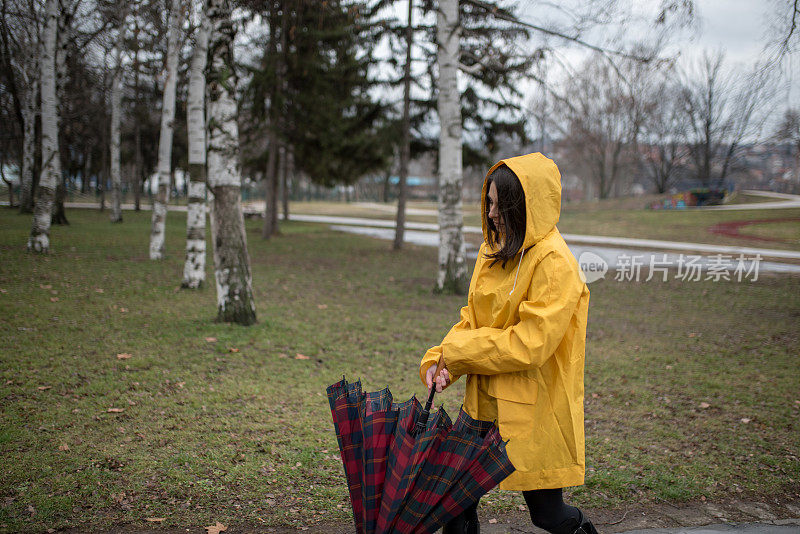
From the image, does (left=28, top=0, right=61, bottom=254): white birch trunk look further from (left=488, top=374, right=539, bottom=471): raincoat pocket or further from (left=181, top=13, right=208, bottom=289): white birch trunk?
(left=488, top=374, right=539, bottom=471): raincoat pocket

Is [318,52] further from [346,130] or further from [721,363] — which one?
[721,363]

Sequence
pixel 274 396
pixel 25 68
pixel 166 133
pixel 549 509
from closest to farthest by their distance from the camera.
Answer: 1. pixel 549 509
2. pixel 274 396
3. pixel 166 133
4. pixel 25 68

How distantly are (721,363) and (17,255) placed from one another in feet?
44.7

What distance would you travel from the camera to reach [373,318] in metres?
8.51

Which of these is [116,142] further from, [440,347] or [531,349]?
[531,349]

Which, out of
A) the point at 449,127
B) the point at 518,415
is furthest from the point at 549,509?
the point at 449,127

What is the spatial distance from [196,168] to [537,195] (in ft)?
25.4

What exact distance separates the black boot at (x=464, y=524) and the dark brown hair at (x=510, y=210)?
1072mm

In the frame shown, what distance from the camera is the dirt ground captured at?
307 centimetres

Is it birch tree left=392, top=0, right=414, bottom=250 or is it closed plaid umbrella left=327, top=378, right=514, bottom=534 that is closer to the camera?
closed plaid umbrella left=327, top=378, right=514, bottom=534

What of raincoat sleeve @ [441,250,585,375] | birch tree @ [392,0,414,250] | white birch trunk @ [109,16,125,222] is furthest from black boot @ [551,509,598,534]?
white birch trunk @ [109,16,125,222]

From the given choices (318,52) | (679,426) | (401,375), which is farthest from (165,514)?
(318,52)

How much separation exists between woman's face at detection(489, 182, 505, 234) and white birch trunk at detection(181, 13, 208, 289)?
7.45m

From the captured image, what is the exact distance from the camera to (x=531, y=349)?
1.94 meters
